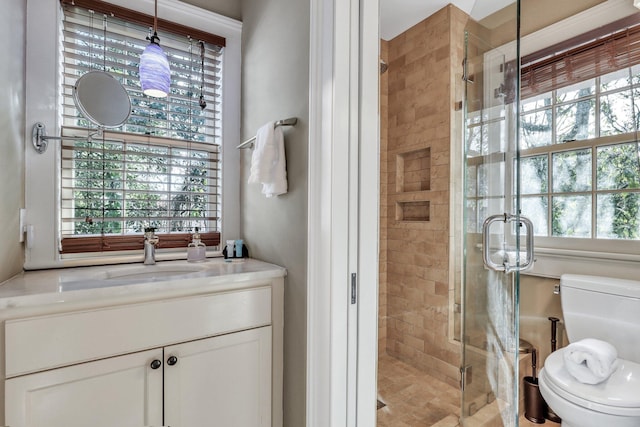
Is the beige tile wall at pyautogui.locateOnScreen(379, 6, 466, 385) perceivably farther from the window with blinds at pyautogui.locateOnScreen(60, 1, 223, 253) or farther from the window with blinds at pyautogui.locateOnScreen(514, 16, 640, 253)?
the window with blinds at pyautogui.locateOnScreen(60, 1, 223, 253)

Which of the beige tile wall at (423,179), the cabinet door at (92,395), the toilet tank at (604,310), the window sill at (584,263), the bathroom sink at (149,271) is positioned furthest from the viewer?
the beige tile wall at (423,179)

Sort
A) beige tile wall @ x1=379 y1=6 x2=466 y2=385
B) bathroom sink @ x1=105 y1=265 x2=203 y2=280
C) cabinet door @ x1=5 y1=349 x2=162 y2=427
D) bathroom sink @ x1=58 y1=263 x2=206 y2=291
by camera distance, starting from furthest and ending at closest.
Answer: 1. beige tile wall @ x1=379 y1=6 x2=466 y2=385
2. bathroom sink @ x1=105 y1=265 x2=203 y2=280
3. bathroom sink @ x1=58 y1=263 x2=206 y2=291
4. cabinet door @ x1=5 y1=349 x2=162 y2=427

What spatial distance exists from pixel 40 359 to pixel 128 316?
0.22 metres

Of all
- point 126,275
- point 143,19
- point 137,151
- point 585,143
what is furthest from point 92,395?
point 585,143

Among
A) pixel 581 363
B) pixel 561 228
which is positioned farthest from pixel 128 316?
pixel 561 228

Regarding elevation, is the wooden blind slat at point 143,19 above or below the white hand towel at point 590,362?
above

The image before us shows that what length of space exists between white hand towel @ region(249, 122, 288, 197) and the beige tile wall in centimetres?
75

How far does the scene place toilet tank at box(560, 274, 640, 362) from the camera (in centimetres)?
150

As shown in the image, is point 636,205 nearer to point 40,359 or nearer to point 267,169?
point 267,169

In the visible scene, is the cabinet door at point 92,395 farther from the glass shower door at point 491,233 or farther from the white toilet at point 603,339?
the white toilet at point 603,339

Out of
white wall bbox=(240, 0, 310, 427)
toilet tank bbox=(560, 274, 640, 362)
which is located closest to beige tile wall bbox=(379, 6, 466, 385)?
toilet tank bbox=(560, 274, 640, 362)

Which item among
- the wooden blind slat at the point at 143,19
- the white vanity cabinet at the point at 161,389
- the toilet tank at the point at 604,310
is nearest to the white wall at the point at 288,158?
the white vanity cabinet at the point at 161,389

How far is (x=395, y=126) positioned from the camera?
188 cm

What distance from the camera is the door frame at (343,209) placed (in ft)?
3.26
